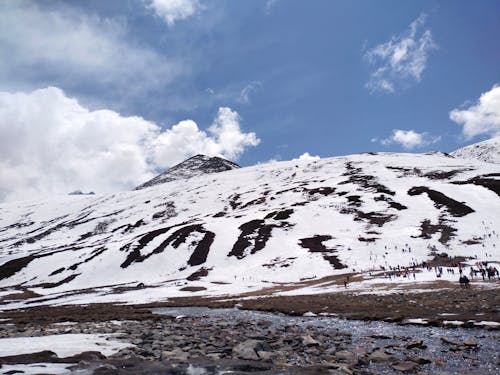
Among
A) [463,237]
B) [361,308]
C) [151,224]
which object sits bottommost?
[361,308]

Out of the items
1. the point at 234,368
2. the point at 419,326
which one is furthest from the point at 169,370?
the point at 419,326

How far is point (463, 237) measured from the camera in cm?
9250

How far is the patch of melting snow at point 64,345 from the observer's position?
17.2 m

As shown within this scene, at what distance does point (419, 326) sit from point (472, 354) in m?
8.40

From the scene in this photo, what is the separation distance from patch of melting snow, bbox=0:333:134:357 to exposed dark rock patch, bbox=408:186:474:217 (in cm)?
10999

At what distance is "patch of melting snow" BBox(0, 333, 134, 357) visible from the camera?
1722 cm

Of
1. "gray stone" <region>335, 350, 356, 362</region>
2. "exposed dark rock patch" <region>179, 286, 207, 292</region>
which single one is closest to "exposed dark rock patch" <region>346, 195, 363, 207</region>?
"exposed dark rock patch" <region>179, 286, 207, 292</region>

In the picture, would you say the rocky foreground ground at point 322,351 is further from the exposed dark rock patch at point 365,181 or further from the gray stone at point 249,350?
the exposed dark rock patch at point 365,181

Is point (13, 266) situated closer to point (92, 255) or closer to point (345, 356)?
point (92, 255)

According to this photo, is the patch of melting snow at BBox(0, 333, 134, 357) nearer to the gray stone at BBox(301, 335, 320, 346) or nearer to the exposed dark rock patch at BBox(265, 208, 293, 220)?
the gray stone at BBox(301, 335, 320, 346)

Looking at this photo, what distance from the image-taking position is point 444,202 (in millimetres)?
119312

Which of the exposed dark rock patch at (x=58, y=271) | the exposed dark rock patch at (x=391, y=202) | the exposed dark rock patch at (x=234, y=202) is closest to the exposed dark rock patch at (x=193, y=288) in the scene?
the exposed dark rock patch at (x=58, y=271)

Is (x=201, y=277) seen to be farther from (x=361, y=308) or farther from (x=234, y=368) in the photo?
(x=234, y=368)

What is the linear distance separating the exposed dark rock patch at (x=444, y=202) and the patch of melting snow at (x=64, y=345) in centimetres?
10999
